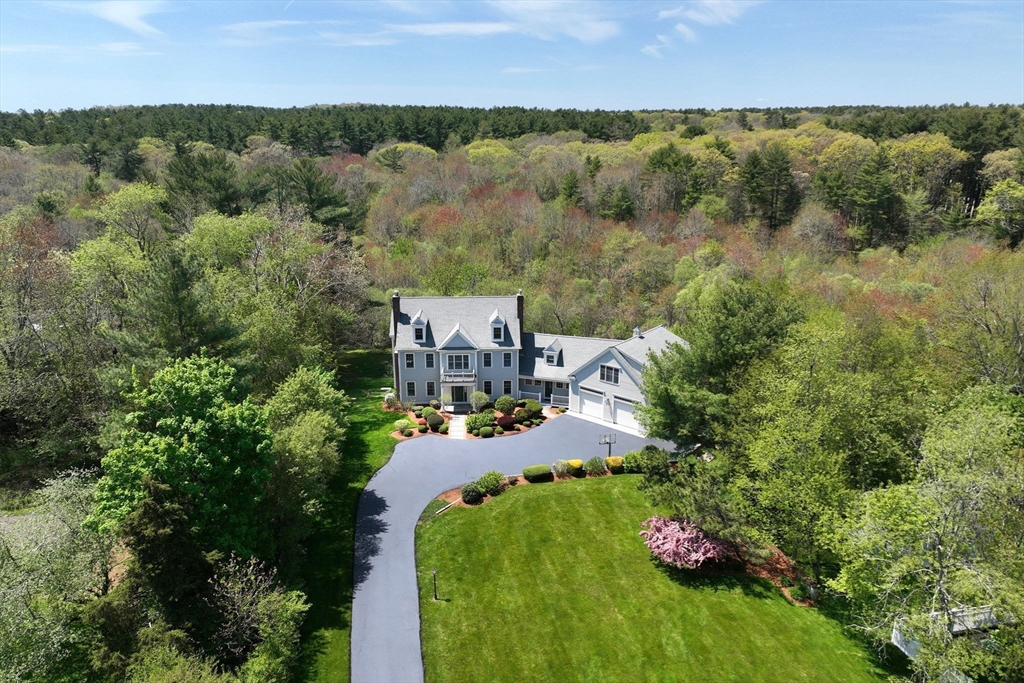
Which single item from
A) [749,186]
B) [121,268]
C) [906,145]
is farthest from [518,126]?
[121,268]

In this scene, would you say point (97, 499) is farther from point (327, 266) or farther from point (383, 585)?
point (327, 266)

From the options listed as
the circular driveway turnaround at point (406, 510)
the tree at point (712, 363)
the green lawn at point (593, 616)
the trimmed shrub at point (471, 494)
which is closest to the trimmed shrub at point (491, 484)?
the trimmed shrub at point (471, 494)

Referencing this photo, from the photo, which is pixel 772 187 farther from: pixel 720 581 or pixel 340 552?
pixel 340 552

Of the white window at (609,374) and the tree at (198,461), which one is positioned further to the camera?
the white window at (609,374)

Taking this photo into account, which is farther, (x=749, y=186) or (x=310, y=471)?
(x=749, y=186)

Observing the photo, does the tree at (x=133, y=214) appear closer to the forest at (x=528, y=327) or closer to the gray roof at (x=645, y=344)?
the forest at (x=528, y=327)

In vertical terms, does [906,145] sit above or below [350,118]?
below

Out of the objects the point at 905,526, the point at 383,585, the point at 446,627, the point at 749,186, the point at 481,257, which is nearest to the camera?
the point at 905,526

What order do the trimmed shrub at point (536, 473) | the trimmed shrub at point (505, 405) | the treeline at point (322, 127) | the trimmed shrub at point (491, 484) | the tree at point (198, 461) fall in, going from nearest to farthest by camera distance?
the tree at point (198, 461), the trimmed shrub at point (491, 484), the trimmed shrub at point (536, 473), the trimmed shrub at point (505, 405), the treeline at point (322, 127)
